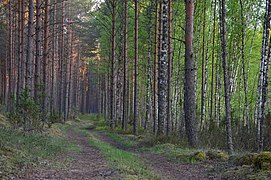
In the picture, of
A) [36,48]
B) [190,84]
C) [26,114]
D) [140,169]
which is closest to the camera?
[140,169]

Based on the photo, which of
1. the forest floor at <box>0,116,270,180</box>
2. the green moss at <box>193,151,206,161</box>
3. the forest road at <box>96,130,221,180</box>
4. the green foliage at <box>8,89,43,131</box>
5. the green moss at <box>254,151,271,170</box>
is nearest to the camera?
the forest floor at <box>0,116,270,180</box>

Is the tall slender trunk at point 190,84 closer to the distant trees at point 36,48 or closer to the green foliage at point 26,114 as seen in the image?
the distant trees at point 36,48

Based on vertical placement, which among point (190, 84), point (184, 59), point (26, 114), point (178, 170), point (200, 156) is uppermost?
point (184, 59)

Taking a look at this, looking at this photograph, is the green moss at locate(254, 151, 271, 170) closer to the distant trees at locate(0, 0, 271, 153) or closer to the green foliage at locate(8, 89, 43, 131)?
the distant trees at locate(0, 0, 271, 153)

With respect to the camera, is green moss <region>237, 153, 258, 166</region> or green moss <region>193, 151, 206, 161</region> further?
green moss <region>193, 151, 206, 161</region>

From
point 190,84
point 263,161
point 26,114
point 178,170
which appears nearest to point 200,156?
point 178,170

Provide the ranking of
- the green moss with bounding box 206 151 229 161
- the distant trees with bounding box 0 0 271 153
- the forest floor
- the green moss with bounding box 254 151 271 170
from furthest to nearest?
the distant trees with bounding box 0 0 271 153 < the green moss with bounding box 206 151 229 161 < the green moss with bounding box 254 151 271 170 < the forest floor

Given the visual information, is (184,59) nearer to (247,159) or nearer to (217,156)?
(217,156)

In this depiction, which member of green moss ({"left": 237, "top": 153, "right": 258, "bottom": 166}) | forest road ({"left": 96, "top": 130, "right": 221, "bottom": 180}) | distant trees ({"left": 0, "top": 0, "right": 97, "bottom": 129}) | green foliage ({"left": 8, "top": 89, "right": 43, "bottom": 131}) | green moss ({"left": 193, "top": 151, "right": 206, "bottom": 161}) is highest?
distant trees ({"left": 0, "top": 0, "right": 97, "bottom": 129})

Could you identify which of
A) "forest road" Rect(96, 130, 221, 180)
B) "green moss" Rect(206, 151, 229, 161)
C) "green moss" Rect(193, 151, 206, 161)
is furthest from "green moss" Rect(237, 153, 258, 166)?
"green moss" Rect(193, 151, 206, 161)

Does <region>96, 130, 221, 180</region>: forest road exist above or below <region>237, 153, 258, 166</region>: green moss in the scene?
below

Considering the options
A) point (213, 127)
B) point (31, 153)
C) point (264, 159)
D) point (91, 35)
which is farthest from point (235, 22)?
point (91, 35)

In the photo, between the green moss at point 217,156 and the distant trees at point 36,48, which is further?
the distant trees at point 36,48

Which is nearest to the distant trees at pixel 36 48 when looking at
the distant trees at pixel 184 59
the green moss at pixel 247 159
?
the distant trees at pixel 184 59
